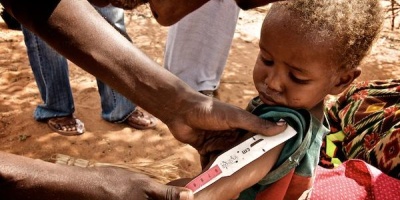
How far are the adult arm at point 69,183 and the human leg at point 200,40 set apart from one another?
7.08 feet

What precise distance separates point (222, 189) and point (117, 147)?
1883 millimetres

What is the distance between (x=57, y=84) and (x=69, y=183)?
6.54 feet

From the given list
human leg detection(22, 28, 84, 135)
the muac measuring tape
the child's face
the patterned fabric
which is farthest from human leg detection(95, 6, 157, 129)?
the muac measuring tape

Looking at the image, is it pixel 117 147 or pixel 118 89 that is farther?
pixel 117 147

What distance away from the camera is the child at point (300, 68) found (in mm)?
1678

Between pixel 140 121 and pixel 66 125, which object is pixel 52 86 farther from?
pixel 140 121

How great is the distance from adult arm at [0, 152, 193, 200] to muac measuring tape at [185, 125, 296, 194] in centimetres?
11

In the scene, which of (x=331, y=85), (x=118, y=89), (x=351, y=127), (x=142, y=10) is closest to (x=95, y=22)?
(x=118, y=89)

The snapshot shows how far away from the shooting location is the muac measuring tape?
1564 mm

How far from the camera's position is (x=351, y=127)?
9.47 feet

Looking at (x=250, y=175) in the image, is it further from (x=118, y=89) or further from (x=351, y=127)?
(x=351, y=127)

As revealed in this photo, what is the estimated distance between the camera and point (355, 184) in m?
2.36

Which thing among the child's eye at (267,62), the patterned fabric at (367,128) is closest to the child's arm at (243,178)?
the child's eye at (267,62)

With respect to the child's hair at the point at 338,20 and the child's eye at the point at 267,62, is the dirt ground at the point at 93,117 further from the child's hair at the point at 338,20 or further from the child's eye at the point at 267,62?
the child's hair at the point at 338,20
